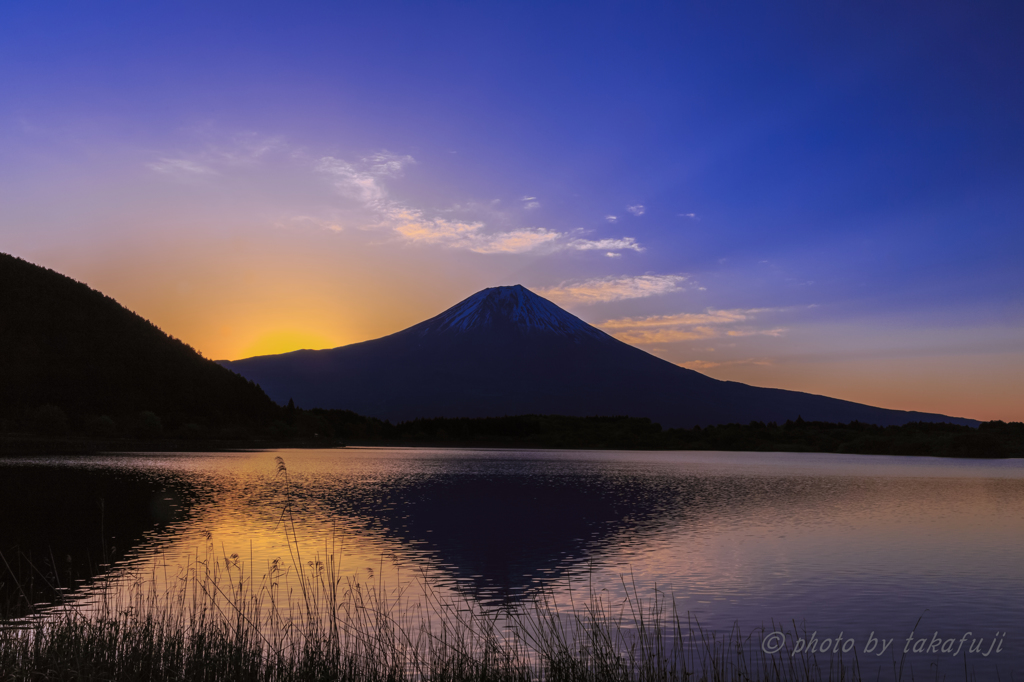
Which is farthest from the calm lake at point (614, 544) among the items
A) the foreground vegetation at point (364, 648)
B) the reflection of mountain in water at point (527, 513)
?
the foreground vegetation at point (364, 648)

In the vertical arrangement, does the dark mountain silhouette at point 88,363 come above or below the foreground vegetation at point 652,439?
above

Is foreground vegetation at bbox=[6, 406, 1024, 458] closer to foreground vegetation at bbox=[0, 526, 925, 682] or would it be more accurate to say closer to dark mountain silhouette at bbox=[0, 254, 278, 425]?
dark mountain silhouette at bbox=[0, 254, 278, 425]

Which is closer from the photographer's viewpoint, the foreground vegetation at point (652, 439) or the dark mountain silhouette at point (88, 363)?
the foreground vegetation at point (652, 439)

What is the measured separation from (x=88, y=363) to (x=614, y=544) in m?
129

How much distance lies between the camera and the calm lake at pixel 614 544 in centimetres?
1739

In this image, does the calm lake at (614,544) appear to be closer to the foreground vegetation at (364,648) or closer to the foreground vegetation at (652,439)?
the foreground vegetation at (364,648)

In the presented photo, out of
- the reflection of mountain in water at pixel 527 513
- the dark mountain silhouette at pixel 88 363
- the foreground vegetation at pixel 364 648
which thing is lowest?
the reflection of mountain in water at pixel 527 513

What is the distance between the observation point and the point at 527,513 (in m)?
37.8

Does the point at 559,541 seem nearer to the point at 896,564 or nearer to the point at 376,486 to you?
the point at 896,564

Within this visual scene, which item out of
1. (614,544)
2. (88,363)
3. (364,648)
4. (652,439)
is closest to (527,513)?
(614,544)

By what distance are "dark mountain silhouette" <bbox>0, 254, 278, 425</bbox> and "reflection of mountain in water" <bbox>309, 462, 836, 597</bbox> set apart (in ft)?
285

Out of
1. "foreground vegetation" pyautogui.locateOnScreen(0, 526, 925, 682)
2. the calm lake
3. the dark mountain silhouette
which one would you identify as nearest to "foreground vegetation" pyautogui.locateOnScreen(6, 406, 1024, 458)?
the dark mountain silhouette

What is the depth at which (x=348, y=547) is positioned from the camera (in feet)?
81.9

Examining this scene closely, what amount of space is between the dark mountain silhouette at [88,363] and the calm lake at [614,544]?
7979cm
